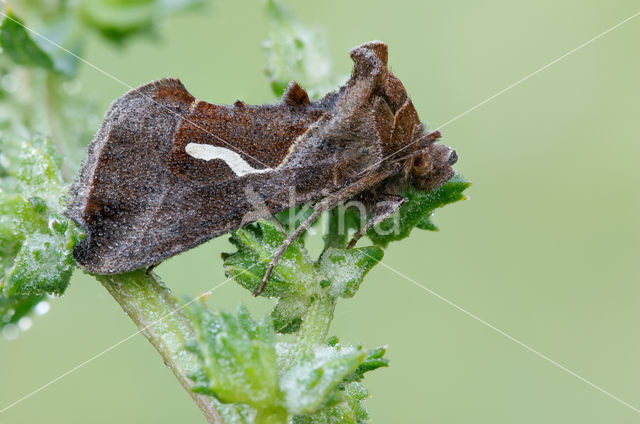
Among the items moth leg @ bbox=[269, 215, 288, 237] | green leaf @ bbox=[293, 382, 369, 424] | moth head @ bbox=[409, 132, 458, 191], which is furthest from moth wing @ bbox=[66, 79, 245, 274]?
moth head @ bbox=[409, 132, 458, 191]

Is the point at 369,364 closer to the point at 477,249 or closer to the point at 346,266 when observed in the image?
the point at 346,266

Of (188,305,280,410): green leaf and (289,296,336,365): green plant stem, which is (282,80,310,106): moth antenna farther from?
(188,305,280,410): green leaf

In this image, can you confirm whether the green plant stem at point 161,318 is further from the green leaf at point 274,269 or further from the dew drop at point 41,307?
the dew drop at point 41,307

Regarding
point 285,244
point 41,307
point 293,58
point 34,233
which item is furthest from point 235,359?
point 293,58

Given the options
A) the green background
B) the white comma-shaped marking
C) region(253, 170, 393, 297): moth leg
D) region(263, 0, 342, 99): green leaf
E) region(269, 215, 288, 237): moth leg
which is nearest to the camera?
region(269, 215, 288, 237): moth leg

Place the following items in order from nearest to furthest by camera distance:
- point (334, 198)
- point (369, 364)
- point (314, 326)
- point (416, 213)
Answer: point (369, 364)
point (314, 326)
point (416, 213)
point (334, 198)

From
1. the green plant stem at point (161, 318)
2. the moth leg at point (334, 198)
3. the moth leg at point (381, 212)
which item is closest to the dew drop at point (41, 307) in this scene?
the green plant stem at point (161, 318)

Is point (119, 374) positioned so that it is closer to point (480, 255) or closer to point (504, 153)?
point (480, 255)
